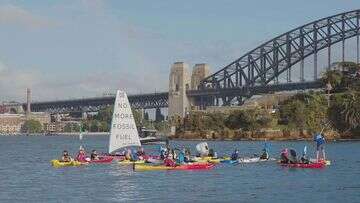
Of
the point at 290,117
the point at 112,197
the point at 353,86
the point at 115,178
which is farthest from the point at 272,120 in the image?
the point at 112,197

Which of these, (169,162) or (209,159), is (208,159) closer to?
(209,159)

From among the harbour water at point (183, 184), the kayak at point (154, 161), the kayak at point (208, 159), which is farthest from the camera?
the kayak at point (208, 159)

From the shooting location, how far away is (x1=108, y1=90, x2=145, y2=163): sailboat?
8000 cm

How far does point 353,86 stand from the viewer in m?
196

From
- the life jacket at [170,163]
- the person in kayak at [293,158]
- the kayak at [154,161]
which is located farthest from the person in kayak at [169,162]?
the person in kayak at [293,158]

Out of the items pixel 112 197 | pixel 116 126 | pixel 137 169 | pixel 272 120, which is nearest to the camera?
pixel 112 197

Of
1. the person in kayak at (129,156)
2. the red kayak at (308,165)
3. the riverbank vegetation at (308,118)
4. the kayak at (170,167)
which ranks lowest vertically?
Result: the kayak at (170,167)

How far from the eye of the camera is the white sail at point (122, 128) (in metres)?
80.0

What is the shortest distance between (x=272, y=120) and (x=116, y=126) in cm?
11330

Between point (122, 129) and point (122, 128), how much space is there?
99 mm

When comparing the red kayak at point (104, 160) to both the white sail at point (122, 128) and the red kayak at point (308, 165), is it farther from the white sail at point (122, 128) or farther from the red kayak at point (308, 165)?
the red kayak at point (308, 165)

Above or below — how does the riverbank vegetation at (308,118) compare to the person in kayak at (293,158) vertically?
above

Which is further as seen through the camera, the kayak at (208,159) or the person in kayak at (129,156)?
the person in kayak at (129,156)

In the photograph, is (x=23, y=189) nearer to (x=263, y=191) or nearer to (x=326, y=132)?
(x=263, y=191)
